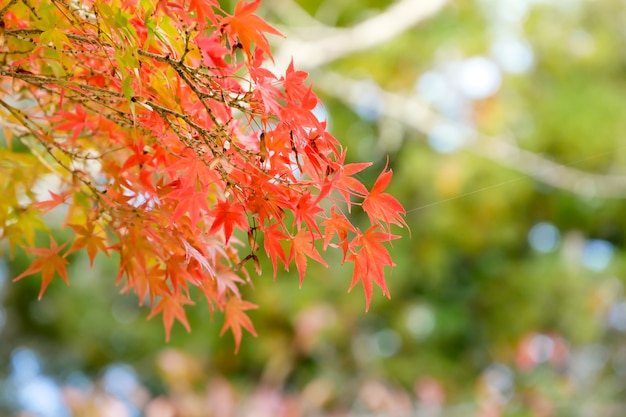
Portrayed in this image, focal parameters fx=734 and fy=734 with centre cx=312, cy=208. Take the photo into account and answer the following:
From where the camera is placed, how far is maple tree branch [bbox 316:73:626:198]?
3.91 m

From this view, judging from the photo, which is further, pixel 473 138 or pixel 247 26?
pixel 473 138

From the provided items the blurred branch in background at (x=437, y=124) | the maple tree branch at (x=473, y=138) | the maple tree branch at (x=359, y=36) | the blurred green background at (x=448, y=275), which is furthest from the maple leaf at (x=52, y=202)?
the maple tree branch at (x=473, y=138)

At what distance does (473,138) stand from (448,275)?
3.34ft

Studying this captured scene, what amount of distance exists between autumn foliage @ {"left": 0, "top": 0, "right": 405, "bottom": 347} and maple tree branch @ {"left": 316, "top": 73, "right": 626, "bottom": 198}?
3113 mm

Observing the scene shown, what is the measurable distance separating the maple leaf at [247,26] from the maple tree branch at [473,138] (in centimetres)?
324

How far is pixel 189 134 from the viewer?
0.75 metres

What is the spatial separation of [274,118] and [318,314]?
2952 millimetres

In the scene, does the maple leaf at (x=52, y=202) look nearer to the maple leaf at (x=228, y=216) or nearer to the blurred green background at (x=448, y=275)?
the maple leaf at (x=228, y=216)

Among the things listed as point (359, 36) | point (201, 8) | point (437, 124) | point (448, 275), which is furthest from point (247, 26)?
point (448, 275)

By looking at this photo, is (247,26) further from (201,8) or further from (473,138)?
(473,138)

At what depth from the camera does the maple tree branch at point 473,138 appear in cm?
391

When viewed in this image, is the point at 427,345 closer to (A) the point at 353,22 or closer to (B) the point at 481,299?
(B) the point at 481,299

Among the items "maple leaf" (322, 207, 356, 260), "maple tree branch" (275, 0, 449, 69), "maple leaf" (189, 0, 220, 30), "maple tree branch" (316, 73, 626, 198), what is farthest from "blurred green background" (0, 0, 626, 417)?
"maple leaf" (189, 0, 220, 30)

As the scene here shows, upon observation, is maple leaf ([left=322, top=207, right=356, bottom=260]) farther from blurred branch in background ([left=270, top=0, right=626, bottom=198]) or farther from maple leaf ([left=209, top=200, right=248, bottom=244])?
blurred branch in background ([left=270, top=0, right=626, bottom=198])
